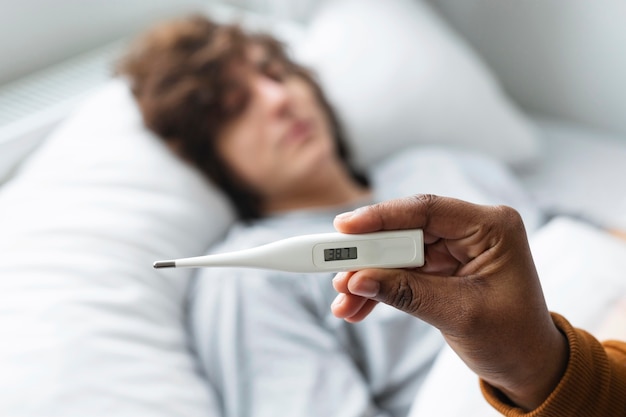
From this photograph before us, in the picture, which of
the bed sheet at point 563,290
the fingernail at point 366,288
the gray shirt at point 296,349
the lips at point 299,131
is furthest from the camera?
the lips at point 299,131

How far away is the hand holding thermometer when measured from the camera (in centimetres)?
55

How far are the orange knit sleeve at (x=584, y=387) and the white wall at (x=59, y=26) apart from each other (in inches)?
46.0

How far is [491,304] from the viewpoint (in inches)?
22.7

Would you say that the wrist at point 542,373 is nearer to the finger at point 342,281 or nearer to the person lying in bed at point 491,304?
the person lying in bed at point 491,304

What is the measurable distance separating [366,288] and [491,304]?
0.12m

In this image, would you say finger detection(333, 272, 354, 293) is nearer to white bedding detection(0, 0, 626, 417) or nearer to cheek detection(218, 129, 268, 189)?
white bedding detection(0, 0, 626, 417)

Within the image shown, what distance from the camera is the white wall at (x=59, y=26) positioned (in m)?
1.36

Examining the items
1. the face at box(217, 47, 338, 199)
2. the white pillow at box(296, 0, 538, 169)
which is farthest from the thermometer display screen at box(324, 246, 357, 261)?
the white pillow at box(296, 0, 538, 169)

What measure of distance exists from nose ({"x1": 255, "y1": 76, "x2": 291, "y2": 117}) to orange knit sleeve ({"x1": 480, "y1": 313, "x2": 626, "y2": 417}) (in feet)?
2.17

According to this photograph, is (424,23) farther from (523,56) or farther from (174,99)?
(174,99)

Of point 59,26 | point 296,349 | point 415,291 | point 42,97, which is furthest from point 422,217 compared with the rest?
point 59,26

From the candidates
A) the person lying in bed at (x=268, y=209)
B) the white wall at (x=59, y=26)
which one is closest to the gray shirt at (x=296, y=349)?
the person lying in bed at (x=268, y=209)

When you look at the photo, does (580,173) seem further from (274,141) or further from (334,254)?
(334,254)

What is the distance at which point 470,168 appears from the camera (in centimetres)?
126
